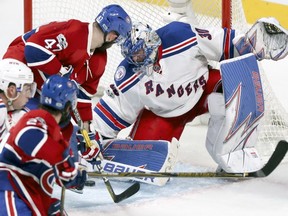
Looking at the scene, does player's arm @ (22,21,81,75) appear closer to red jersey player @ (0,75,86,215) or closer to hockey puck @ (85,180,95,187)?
hockey puck @ (85,180,95,187)

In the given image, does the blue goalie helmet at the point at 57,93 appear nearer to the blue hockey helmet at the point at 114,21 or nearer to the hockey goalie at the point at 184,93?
the blue hockey helmet at the point at 114,21

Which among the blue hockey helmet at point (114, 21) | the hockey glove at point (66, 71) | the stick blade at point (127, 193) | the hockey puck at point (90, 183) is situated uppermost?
the blue hockey helmet at point (114, 21)

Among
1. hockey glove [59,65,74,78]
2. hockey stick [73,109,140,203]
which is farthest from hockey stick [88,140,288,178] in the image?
hockey glove [59,65,74,78]

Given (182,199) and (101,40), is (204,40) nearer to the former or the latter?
(101,40)

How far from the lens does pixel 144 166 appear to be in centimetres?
275

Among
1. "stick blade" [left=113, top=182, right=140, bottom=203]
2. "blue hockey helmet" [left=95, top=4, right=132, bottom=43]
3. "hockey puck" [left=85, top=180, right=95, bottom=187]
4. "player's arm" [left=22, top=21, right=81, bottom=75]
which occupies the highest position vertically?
"blue hockey helmet" [left=95, top=4, right=132, bottom=43]

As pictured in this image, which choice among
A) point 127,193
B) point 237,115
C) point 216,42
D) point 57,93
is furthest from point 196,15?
point 57,93

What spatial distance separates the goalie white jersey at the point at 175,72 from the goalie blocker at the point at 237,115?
113 millimetres

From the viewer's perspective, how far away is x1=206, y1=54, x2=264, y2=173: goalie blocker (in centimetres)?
279

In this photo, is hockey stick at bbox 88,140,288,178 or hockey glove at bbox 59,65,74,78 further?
hockey glove at bbox 59,65,74,78

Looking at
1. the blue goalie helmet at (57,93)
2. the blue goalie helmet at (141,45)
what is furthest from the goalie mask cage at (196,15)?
the blue goalie helmet at (57,93)

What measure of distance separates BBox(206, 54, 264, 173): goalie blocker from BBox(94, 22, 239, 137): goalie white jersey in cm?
11

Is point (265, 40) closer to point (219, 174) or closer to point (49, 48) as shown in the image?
point (219, 174)

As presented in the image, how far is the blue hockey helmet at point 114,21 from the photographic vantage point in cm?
251
